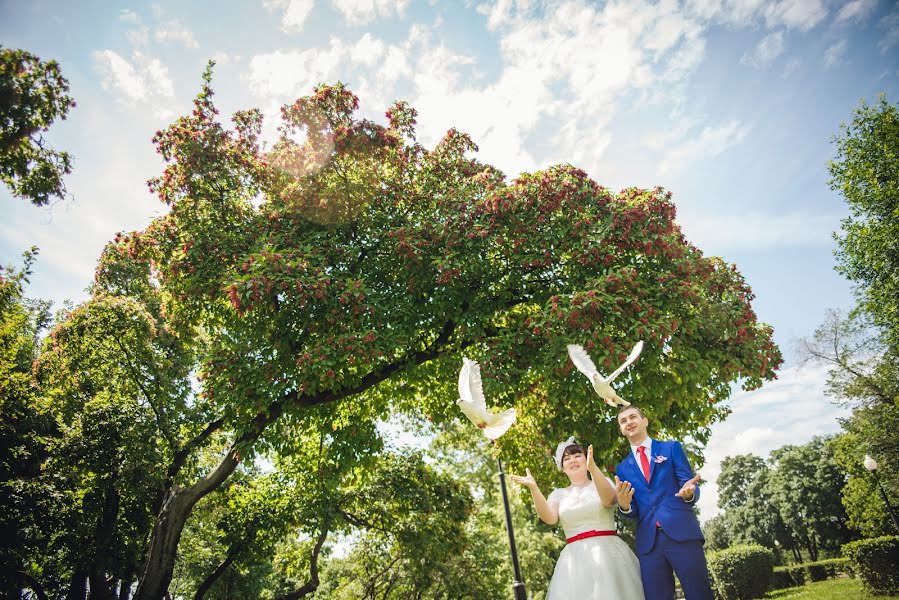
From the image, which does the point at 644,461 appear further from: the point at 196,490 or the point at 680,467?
the point at 196,490

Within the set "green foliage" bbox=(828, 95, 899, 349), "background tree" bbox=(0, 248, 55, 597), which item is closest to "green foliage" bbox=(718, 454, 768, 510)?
"green foliage" bbox=(828, 95, 899, 349)

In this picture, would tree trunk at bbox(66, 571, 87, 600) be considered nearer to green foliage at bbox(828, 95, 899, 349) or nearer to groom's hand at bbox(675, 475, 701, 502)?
groom's hand at bbox(675, 475, 701, 502)

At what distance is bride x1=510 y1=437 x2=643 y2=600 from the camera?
436 centimetres

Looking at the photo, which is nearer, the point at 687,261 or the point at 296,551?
the point at 687,261

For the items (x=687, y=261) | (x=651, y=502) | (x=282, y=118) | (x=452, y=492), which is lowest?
(x=651, y=502)

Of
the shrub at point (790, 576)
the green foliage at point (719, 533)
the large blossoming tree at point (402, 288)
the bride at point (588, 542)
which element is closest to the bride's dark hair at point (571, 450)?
the bride at point (588, 542)

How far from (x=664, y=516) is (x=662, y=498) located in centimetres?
17

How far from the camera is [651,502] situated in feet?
14.9

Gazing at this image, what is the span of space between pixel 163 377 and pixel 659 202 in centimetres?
1282

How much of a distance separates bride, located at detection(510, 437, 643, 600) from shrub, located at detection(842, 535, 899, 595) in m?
18.8

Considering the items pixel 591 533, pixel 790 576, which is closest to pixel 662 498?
pixel 591 533

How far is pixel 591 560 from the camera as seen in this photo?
448 cm

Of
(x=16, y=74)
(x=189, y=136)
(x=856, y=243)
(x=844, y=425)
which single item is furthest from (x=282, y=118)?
(x=844, y=425)

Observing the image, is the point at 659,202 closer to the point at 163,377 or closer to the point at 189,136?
the point at 189,136
